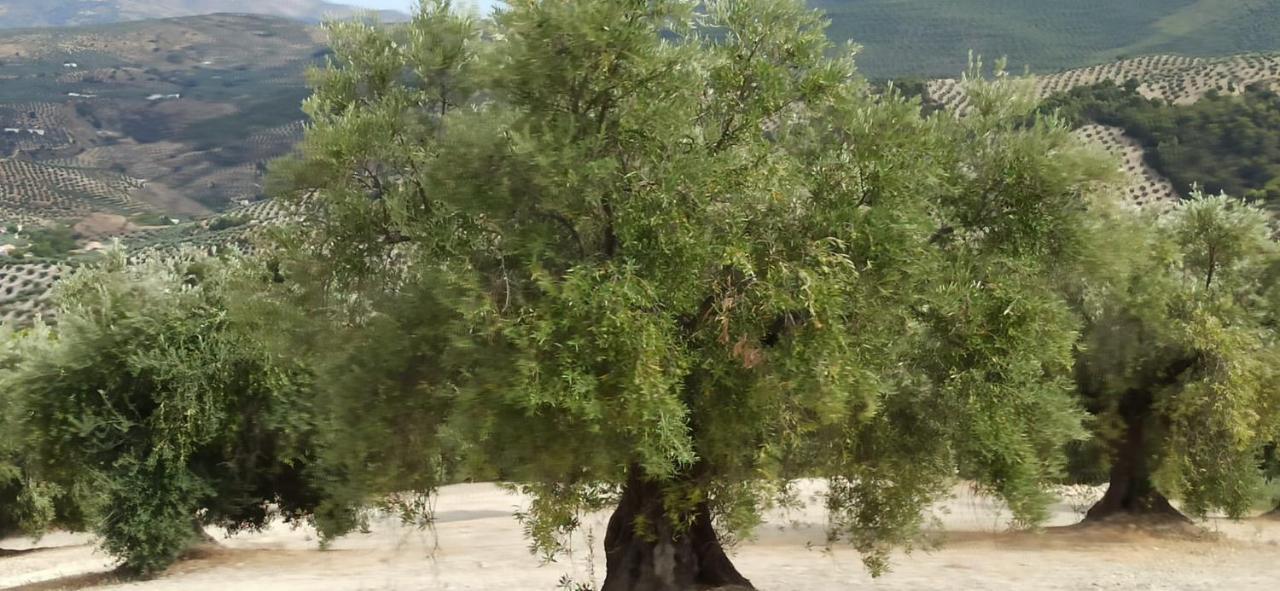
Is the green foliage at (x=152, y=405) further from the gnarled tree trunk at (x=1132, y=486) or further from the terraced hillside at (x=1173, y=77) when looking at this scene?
the terraced hillside at (x=1173, y=77)

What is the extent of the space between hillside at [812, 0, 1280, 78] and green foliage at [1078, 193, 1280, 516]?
12352 cm

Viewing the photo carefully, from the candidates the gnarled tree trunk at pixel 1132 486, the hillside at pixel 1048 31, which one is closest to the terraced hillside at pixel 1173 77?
the hillside at pixel 1048 31

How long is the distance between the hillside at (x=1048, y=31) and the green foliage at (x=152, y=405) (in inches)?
5086

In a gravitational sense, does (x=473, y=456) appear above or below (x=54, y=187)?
below

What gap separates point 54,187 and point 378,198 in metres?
168

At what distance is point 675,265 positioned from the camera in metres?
12.5

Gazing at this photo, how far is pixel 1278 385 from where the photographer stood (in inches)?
889

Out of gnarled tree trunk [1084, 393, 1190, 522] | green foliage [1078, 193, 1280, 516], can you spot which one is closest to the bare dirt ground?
gnarled tree trunk [1084, 393, 1190, 522]

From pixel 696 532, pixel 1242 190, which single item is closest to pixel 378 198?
pixel 696 532

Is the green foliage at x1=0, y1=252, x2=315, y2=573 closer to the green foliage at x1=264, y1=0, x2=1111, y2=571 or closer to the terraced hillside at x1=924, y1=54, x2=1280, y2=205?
the green foliage at x1=264, y1=0, x2=1111, y2=571

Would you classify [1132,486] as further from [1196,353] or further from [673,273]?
[673,273]

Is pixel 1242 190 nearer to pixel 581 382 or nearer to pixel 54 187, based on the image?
pixel 581 382

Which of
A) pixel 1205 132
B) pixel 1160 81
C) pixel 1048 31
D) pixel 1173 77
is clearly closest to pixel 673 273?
pixel 1205 132

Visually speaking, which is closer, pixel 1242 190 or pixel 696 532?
pixel 696 532
